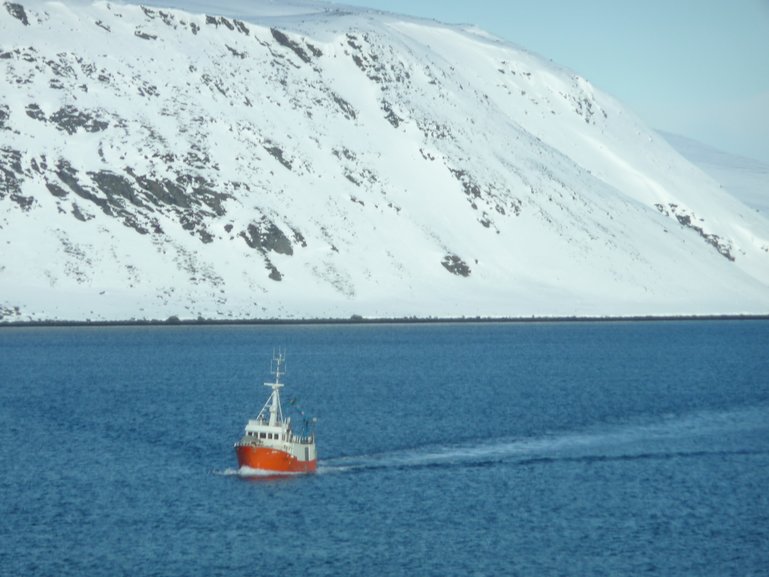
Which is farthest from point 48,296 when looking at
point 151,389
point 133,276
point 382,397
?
point 382,397

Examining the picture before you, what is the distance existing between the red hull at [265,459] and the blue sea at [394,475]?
2.46ft

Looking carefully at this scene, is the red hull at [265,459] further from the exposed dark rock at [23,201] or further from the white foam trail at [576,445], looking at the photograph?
the exposed dark rock at [23,201]

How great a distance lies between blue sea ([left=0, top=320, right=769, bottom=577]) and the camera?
57.7 metres

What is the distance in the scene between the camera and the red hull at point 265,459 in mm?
73750

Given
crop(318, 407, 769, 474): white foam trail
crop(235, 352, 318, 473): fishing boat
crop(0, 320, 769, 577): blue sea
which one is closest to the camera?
crop(0, 320, 769, 577): blue sea

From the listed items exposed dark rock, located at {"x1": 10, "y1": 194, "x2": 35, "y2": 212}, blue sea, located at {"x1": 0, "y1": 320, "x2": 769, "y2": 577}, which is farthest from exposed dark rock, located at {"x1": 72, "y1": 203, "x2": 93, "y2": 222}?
blue sea, located at {"x1": 0, "y1": 320, "x2": 769, "y2": 577}

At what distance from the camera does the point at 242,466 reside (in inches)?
2926

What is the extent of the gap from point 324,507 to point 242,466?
8599 millimetres

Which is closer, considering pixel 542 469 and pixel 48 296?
pixel 542 469

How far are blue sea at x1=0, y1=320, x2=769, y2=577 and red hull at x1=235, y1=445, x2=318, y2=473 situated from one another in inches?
29.5

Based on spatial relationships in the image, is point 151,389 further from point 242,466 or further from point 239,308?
point 239,308

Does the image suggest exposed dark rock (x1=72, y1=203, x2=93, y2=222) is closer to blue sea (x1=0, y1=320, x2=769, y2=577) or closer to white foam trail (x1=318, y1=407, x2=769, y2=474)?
blue sea (x1=0, y1=320, x2=769, y2=577)

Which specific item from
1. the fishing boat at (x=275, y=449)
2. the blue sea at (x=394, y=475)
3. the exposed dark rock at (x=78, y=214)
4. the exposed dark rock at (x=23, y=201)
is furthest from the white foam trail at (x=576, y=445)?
the exposed dark rock at (x=23, y=201)

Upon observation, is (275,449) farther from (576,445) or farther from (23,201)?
(23,201)
